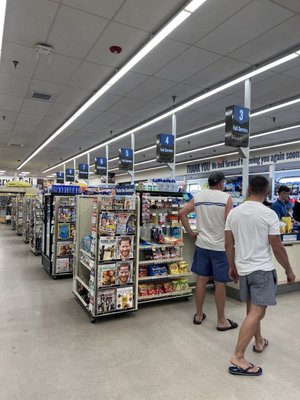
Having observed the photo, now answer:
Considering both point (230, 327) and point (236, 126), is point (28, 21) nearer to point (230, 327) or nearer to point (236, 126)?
point (236, 126)

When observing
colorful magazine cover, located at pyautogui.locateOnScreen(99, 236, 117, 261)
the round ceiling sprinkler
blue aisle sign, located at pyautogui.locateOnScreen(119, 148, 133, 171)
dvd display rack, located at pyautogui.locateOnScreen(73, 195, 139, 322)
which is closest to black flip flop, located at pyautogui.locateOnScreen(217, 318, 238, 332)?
dvd display rack, located at pyautogui.locateOnScreen(73, 195, 139, 322)

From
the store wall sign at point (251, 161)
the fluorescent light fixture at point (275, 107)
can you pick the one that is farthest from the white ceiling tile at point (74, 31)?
the store wall sign at point (251, 161)

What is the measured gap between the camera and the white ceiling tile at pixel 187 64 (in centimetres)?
552

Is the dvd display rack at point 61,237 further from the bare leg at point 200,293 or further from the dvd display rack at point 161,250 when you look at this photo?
the bare leg at point 200,293

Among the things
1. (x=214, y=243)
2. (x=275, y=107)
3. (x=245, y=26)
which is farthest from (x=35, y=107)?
(x=214, y=243)

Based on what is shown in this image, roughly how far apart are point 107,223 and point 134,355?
1521mm

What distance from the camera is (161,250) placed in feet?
14.8

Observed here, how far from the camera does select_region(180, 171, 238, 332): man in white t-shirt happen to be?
3.55m

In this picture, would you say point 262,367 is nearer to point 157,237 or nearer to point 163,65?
point 157,237

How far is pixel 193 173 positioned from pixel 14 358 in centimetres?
1637

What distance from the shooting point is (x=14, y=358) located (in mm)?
2861

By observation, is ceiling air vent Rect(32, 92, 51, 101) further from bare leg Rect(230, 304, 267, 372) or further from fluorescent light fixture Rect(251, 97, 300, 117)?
bare leg Rect(230, 304, 267, 372)

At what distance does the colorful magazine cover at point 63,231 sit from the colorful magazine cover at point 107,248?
2370mm

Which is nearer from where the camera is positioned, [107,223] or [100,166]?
[107,223]
